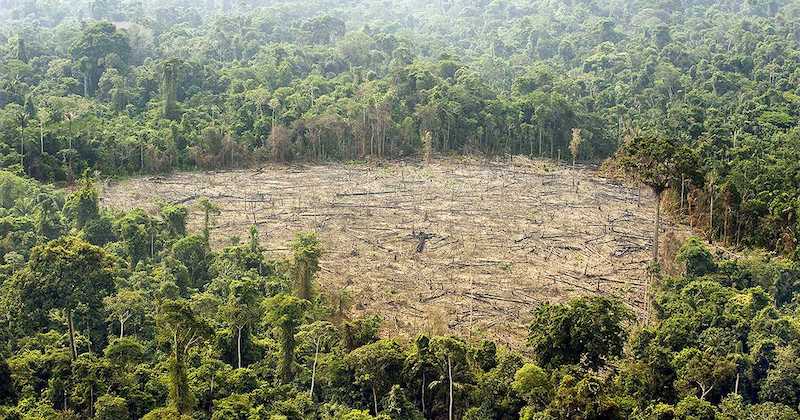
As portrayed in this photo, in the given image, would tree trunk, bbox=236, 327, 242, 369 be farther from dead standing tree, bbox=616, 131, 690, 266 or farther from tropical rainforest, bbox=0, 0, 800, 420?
dead standing tree, bbox=616, 131, 690, 266

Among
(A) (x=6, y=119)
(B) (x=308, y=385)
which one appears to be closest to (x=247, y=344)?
(B) (x=308, y=385)

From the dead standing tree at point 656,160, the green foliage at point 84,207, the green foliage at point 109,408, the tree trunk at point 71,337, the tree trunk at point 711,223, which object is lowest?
the green foliage at point 109,408

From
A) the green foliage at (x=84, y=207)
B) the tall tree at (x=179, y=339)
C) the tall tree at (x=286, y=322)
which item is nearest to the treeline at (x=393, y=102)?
the green foliage at (x=84, y=207)

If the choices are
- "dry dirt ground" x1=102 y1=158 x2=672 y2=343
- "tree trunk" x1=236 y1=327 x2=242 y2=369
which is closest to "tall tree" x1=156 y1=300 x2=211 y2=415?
"tree trunk" x1=236 y1=327 x2=242 y2=369

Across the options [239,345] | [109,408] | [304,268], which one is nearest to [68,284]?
[109,408]

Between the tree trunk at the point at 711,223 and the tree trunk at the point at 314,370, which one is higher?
the tree trunk at the point at 711,223

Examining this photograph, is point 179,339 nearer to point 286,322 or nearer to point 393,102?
point 286,322

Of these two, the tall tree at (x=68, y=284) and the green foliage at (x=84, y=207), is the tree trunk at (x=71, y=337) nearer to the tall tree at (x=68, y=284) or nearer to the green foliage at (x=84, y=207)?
the tall tree at (x=68, y=284)
